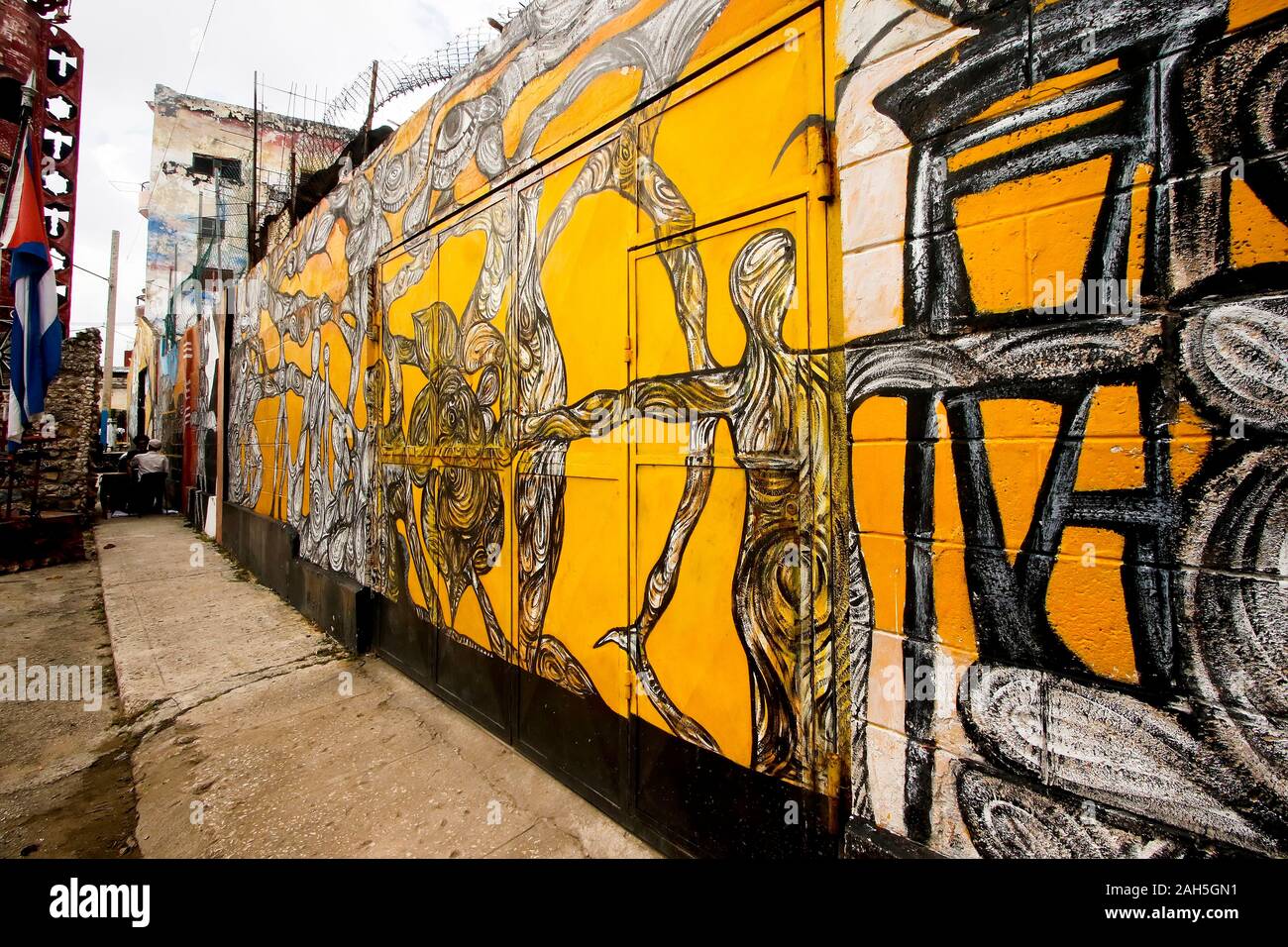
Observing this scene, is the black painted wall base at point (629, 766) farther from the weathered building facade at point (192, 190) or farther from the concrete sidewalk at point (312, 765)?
the weathered building facade at point (192, 190)

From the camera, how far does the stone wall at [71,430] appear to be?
1169 centimetres

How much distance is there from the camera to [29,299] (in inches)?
276

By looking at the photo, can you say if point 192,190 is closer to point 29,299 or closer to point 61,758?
point 29,299

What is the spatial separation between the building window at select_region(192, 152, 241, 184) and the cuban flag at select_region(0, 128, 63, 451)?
26.1 meters

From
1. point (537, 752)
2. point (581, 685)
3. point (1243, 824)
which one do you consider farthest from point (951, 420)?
point (537, 752)

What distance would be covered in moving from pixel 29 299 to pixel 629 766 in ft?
30.8

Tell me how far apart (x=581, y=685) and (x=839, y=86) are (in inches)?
114

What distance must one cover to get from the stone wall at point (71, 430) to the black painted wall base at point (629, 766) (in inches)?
463

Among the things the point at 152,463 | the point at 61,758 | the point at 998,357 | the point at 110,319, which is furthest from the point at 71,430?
the point at 110,319

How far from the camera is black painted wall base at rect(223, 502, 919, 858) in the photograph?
2084 mm

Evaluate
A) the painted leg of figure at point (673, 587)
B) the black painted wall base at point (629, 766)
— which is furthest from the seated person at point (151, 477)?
the painted leg of figure at point (673, 587)

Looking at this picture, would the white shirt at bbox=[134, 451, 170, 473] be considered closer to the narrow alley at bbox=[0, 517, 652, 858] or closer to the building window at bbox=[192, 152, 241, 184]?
the narrow alley at bbox=[0, 517, 652, 858]

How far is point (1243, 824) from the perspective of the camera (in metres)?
1.24
